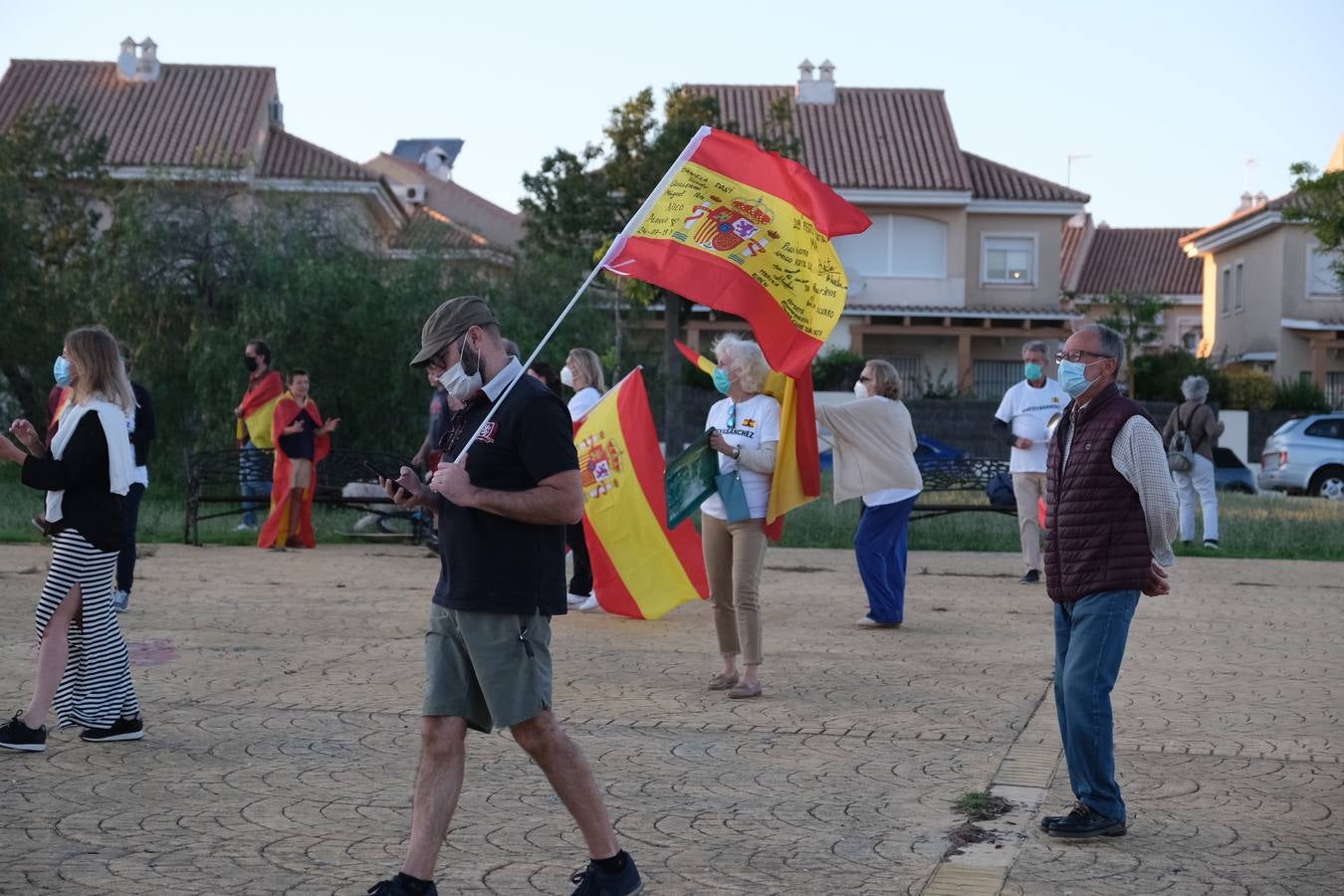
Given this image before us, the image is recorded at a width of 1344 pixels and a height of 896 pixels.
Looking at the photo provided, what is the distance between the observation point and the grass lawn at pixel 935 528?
17.9 m

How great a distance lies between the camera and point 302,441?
16.7m

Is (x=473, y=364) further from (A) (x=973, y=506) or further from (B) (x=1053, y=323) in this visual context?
(B) (x=1053, y=323)

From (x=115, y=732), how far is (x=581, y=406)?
552 centimetres

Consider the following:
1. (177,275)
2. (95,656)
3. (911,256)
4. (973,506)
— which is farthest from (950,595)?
(911,256)

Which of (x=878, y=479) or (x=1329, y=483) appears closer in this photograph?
(x=878, y=479)

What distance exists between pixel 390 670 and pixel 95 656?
91.5 inches

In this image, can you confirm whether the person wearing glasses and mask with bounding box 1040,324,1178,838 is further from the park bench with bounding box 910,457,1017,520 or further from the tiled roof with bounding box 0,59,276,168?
the tiled roof with bounding box 0,59,276,168

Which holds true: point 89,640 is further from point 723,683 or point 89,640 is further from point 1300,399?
point 1300,399

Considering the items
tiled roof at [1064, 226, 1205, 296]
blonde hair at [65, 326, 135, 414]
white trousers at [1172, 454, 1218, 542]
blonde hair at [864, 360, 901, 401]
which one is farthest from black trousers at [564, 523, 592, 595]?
tiled roof at [1064, 226, 1205, 296]

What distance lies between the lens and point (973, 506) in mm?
18328

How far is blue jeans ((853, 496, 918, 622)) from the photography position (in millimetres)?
11289

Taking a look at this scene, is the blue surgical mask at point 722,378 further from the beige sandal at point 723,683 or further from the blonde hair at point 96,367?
the blonde hair at point 96,367

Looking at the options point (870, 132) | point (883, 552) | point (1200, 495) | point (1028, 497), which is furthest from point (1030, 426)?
point (870, 132)

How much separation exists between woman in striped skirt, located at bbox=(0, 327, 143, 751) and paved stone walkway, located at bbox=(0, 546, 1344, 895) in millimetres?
179
